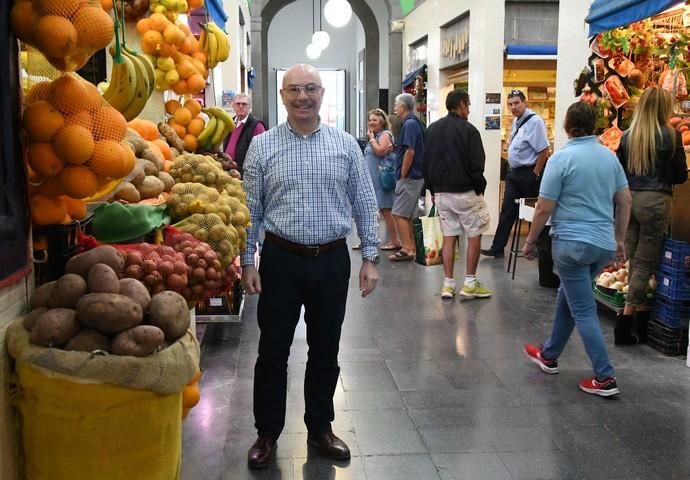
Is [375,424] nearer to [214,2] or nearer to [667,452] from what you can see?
[667,452]

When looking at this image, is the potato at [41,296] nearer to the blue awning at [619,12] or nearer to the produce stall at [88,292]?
the produce stall at [88,292]

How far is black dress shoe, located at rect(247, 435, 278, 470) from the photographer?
3.46 m

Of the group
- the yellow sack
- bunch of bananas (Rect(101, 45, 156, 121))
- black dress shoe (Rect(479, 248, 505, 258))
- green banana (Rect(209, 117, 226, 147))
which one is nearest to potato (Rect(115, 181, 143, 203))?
bunch of bananas (Rect(101, 45, 156, 121))

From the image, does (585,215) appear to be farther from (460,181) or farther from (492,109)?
(492,109)

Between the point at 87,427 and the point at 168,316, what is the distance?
344 millimetres

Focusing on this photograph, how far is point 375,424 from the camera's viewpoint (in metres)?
3.99

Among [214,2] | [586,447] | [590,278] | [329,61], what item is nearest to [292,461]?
[586,447]

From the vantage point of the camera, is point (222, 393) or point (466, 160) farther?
point (466, 160)

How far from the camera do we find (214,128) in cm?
492

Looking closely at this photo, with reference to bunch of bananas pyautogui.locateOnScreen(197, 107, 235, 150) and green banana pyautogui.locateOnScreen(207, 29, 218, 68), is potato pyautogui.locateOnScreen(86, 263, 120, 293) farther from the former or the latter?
green banana pyautogui.locateOnScreen(207, 29, 218, 68)

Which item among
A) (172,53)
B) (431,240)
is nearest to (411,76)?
(431,240)

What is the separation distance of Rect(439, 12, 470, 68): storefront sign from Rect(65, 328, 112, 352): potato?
36.9ft

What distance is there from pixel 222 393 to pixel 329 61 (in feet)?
86.4

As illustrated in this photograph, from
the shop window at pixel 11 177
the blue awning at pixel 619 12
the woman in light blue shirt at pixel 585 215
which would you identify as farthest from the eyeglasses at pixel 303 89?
the blue awning at pixel 619 12
